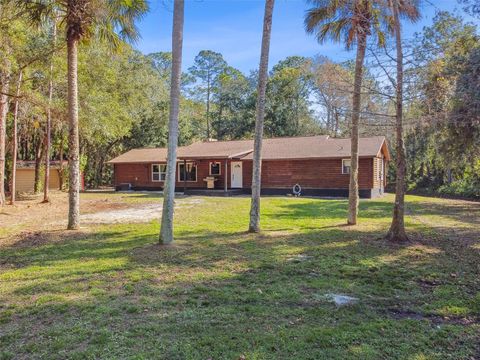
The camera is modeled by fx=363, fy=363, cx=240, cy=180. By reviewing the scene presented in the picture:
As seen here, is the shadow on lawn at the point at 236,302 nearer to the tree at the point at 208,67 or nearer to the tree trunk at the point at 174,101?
the tree trunk at the point at 174,101

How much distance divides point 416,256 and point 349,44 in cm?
677

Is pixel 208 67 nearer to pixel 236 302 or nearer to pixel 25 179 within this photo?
pixel 25 179

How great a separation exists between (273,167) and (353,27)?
515 inches

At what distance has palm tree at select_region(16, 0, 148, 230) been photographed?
9.06 meters

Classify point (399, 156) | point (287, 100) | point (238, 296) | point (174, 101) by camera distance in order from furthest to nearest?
point (287, 100)
point (399, 156)
point (174, 101)
point (238, 296)

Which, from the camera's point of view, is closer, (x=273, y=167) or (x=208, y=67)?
(x=273, y=167)

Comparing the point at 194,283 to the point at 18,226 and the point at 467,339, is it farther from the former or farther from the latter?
the point at 18,226

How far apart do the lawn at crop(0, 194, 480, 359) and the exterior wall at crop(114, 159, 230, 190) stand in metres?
15.1

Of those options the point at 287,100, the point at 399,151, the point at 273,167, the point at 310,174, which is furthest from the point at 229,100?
the point at 399,151

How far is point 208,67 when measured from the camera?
4478 cm

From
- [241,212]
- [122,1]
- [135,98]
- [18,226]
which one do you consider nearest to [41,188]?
[135,98]

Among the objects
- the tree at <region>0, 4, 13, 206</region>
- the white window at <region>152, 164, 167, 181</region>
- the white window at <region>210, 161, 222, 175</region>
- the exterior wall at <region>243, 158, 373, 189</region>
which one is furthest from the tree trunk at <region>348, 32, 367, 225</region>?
the white window at <region>152, 164, 167, 181</region>

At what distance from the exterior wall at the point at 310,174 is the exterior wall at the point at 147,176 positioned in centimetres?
207

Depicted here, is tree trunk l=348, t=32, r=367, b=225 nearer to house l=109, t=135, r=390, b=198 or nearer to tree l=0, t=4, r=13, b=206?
tree l=0, t=4, r=13, b=206
